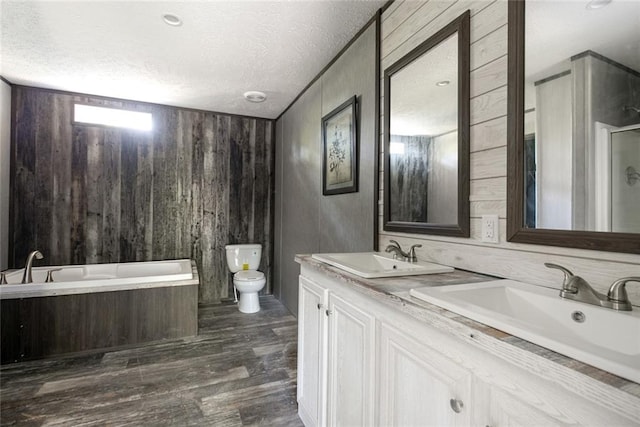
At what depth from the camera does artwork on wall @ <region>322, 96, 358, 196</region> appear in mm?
2137

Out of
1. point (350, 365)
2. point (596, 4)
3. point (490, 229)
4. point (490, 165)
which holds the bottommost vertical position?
point (350, 365)

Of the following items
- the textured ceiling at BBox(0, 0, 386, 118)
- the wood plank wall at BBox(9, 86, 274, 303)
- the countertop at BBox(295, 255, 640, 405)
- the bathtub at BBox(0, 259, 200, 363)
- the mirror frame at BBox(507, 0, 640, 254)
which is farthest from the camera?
the wood plank wall at BBox(9, 86, 274, 303)

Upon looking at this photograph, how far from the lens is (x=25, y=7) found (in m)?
1.89

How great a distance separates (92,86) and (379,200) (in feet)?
10.7

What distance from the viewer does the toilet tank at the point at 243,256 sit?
147 inches

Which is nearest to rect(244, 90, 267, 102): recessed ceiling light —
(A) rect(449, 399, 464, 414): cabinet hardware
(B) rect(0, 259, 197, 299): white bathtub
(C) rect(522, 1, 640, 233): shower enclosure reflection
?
(B) rect(0, 259, 197, 299): white bathtub

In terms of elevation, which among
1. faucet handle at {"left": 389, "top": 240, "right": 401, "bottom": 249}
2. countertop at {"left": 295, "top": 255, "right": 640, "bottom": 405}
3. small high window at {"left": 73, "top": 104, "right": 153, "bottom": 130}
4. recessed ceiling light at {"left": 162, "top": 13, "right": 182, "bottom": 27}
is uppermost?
recessed ceiling light at {"left": 162, "top": 13, "right": 182, "bottom": 27}

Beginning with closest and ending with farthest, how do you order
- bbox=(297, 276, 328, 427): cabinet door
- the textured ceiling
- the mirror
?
the mirror, bbox=(297, 276, 328, 427): cabinet door, the textured ceiling

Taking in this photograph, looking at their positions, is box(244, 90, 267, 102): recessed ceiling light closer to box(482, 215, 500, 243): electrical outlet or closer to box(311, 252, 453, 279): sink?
box(311, 252, 453, 279): sink

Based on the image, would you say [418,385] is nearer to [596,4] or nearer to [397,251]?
[397,251]

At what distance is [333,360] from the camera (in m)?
1.33

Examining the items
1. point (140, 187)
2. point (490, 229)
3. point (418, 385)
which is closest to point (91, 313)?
point (140, 187)

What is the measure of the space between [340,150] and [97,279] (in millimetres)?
2636

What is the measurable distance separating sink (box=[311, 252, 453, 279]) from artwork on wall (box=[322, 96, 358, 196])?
0.60 m
